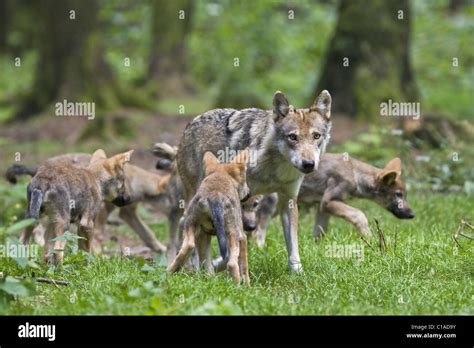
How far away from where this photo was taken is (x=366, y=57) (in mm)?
16719

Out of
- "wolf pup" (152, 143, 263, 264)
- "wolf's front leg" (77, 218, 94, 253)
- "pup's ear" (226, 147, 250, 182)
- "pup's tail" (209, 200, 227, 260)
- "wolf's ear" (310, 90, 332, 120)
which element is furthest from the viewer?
"wolf pup" (152, 143, 263, 264)

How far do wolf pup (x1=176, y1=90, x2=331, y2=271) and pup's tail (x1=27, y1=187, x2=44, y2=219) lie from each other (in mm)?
1707

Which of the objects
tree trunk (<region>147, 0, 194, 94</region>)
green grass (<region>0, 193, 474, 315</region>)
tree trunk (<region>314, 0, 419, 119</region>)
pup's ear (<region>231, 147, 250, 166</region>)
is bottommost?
green grass (<region>0, 193, 474, 315</region>)

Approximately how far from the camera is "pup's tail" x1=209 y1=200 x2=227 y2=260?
7859 mm

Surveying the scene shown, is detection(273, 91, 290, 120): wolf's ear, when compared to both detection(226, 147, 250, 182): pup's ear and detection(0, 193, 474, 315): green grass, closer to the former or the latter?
detection(226, 147, 250, 182): pup's ear

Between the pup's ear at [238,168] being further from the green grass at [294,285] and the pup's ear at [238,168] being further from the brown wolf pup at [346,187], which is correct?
the brown wolf pup at [346,187]

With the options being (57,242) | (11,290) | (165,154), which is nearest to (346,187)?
(165,154)

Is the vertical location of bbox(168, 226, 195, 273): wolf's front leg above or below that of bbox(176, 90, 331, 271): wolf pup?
below

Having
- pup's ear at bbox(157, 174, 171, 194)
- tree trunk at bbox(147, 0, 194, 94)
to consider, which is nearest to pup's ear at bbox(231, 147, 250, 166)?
pup's ear at bbox(157, 174, 171, 194)

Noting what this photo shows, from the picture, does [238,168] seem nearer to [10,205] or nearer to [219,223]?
[219,223]

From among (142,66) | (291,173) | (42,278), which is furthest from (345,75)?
(142,66)

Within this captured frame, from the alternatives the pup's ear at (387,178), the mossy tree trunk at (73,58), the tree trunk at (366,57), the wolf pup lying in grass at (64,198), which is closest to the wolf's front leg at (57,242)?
the wolf pup lying in grass at (64,198)

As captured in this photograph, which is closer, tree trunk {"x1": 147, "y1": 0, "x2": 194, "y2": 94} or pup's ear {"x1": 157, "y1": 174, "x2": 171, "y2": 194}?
Answer: pup's ear {"x1": 157, "y1": 174, "x2": 171, "y2": 194}
